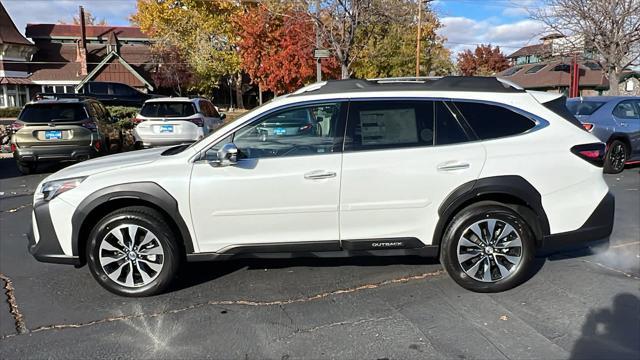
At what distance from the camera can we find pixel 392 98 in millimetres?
4141

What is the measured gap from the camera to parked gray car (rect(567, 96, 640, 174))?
993cm

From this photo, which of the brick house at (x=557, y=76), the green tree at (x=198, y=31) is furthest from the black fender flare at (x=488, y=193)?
the green tree at (x=198, y=31)

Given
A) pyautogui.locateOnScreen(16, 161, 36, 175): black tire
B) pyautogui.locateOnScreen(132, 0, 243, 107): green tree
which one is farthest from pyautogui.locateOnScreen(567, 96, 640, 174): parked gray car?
pyautogui.locateOnScreen(132, 0, 243, 107): green tree

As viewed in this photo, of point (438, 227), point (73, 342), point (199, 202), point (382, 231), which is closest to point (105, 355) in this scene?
point (73, 342)

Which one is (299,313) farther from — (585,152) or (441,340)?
(585,152)

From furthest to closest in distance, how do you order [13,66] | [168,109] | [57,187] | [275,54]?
[13,66], [275,54], [168,109], [57,187]

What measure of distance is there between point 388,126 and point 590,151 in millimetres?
1737

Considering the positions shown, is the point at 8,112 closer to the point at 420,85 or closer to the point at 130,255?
the point at 130,255

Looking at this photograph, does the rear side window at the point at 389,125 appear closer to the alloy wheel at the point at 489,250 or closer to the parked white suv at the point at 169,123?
the alloy wheel at the point at 489,250

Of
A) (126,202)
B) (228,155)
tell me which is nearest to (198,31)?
(126,202)

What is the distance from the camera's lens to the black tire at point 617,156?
10.0 m

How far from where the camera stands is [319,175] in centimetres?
395

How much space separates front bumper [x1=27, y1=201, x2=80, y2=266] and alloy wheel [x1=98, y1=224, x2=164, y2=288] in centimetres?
28

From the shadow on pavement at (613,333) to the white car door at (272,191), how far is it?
1958mm
